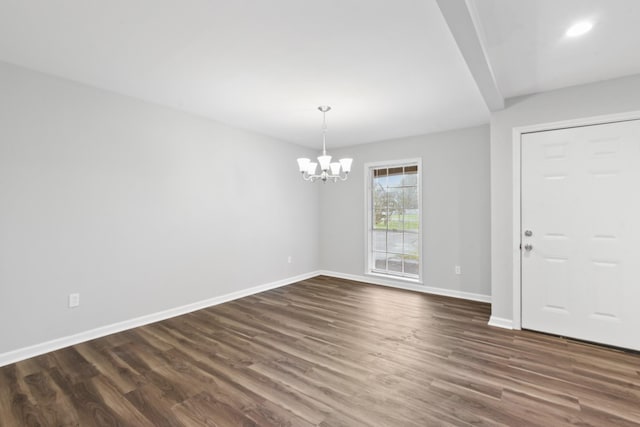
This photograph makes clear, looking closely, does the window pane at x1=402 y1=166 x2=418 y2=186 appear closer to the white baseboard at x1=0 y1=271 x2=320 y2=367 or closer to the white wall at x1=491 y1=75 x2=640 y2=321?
the white wall at x1=491 y1=75 x2=640 y2=321

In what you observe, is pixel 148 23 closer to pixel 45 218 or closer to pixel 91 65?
pixel 91 65

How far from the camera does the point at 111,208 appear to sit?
3.16 metres

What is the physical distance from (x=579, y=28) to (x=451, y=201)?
9.05ft

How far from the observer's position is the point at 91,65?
2609 mm

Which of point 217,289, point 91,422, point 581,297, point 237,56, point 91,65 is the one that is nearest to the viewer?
point 91,422

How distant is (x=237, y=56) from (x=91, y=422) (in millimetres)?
2785

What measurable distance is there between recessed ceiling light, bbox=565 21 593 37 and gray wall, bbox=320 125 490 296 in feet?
7.16

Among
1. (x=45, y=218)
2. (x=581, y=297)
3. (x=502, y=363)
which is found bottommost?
(x=502, y=363)

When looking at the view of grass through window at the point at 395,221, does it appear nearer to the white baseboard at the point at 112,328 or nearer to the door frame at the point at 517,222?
the door frame at the point at 517,222

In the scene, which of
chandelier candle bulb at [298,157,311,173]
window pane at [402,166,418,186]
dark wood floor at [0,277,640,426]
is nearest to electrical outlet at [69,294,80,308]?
dark wood floor at [0,277,640,426]

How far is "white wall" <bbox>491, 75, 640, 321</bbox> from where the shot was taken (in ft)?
9.62

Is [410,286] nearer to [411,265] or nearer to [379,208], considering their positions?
[411,265]

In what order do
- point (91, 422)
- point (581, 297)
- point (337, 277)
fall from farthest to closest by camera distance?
1. point (337, 277)
2. point (581, 297)
3. point (91, 422)

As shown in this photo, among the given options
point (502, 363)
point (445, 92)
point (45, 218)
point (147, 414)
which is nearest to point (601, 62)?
point (445, 92)
